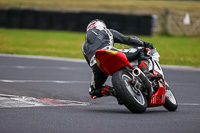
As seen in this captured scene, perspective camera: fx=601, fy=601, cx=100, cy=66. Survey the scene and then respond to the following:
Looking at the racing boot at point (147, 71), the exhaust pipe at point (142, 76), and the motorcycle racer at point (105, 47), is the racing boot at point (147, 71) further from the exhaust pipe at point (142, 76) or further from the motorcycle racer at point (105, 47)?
the exhaust pipe at point (142, 76)

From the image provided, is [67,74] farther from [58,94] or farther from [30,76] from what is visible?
[58,94]

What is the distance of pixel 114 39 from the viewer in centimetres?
972

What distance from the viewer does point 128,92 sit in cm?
893

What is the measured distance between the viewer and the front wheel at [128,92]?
893cm

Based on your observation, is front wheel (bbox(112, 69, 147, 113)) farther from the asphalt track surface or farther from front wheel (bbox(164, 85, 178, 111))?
front wheel (bbox(164, 85, 178, 111))

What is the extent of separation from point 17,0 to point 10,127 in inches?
2110

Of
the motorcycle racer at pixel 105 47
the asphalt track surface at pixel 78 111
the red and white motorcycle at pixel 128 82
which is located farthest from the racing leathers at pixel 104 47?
the asphalt track surface at pixel 78 111

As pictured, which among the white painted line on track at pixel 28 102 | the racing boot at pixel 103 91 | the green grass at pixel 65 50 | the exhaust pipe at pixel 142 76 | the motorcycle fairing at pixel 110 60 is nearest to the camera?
the motorcycle fairing at pixel 110 60

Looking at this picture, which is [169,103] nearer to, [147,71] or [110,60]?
[147,71]

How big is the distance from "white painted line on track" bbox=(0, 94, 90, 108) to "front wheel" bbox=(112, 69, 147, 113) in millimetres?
1748

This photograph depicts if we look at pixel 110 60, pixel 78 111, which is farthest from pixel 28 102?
pixel 110 60

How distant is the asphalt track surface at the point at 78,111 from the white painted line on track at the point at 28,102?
32 centimetres

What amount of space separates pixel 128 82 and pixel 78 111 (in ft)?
3.25

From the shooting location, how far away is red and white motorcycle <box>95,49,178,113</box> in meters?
8.92
